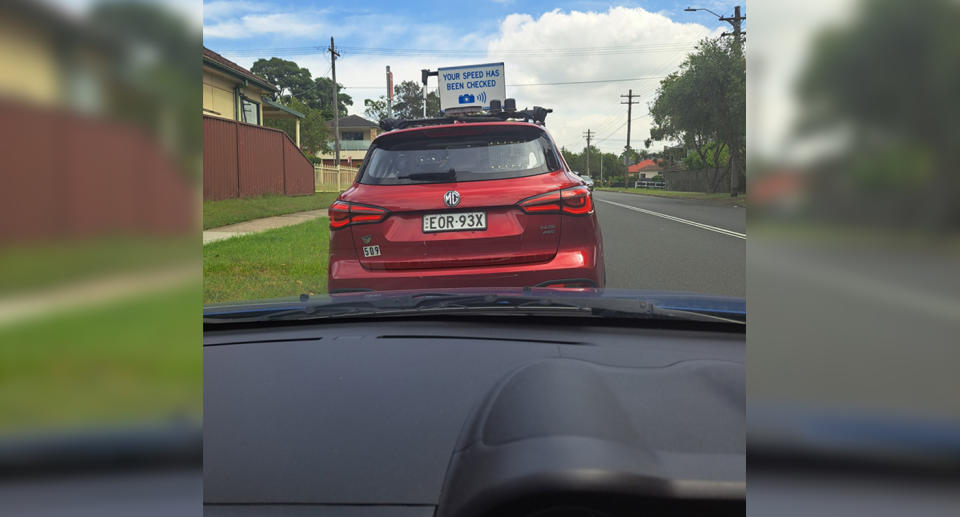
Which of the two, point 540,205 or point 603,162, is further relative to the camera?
point 603,162

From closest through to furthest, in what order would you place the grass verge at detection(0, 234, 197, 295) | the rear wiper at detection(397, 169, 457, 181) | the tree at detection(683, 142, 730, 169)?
the grass verge at detection(0, 234, 197, 295) < the tree at detection(683, 142, 730, 169) < the rear wiper at detection(397, 169, 457, 181)

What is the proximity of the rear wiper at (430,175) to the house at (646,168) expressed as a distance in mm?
124329

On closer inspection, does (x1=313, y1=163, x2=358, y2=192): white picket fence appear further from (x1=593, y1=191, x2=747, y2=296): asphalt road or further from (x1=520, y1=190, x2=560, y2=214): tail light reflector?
(x1=520, y1=190, x2=560, y2=214): tail light reflector

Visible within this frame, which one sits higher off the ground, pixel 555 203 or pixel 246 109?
pixel 246 109

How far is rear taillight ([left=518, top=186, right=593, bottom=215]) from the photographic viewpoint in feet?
14.4

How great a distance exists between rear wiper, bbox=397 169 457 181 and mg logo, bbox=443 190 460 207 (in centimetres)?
16

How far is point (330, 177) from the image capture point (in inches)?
1471

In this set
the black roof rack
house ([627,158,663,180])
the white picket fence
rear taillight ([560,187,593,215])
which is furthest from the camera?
house ([627,158,663,180])

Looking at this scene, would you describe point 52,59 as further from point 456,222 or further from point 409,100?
point 409,100

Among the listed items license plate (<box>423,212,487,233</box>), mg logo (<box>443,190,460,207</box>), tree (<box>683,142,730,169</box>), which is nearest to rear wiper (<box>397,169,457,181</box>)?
mg logo (<box>443,190,460,207</box>)

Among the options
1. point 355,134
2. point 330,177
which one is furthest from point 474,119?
point 355,134

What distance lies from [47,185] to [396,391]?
175 centimetres

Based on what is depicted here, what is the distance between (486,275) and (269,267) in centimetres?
488

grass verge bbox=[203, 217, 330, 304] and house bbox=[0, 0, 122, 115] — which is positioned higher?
house bbox=[0, 0, 122, 115]
